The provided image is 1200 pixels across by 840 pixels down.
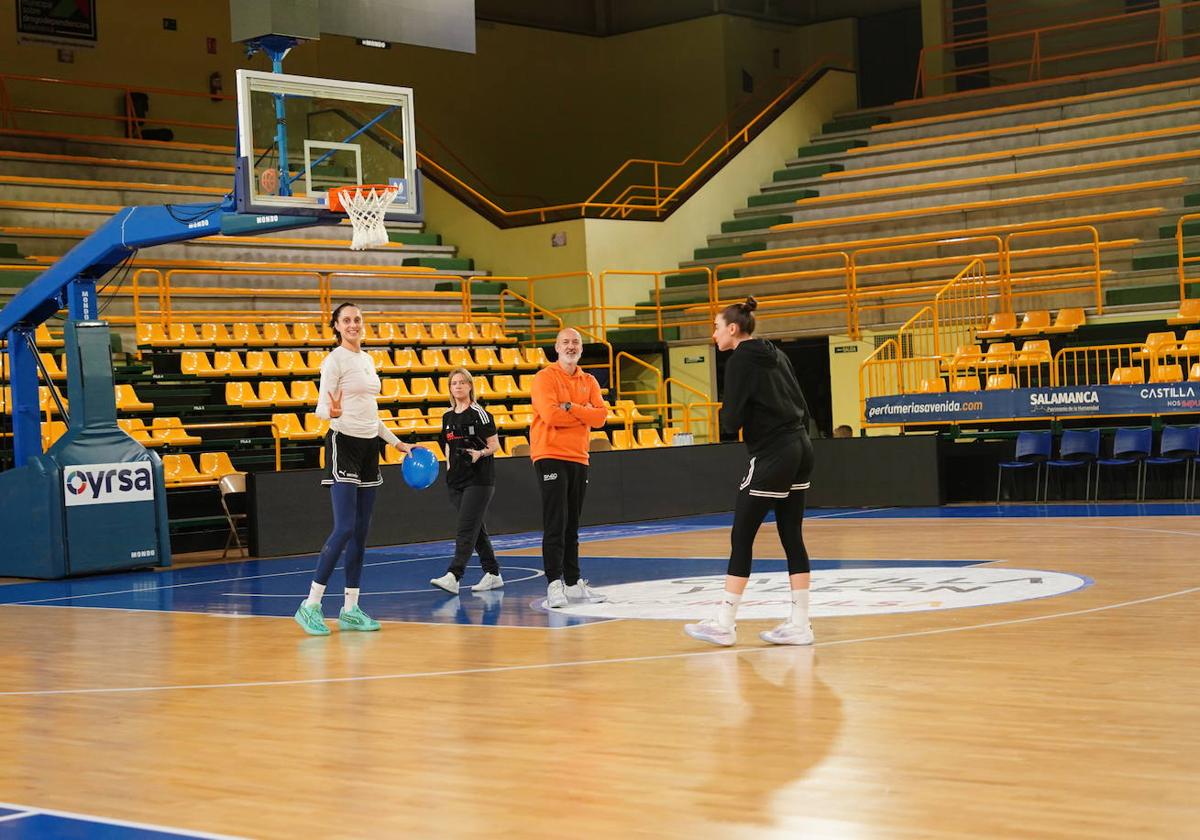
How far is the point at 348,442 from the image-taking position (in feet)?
30.3

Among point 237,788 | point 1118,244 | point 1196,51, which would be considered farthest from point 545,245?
point 237,788

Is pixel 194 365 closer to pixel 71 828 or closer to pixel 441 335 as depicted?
pixel 441 335

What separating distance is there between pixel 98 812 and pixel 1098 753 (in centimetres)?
333

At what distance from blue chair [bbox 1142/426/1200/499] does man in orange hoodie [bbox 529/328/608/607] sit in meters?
9.57

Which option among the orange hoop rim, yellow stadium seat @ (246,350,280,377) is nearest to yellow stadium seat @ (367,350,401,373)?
yellow stadium seat @ (246,350,280,377)

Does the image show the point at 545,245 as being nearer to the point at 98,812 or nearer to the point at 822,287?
the point at 822,287

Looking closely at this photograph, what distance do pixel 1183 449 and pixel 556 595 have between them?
10.0 m

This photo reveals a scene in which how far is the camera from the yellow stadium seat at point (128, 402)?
18141mm

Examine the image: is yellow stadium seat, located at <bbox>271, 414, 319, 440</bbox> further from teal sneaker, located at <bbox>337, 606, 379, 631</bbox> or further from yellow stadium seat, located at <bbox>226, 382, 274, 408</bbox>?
teal sneaker, located at <bbox>337, 606, 379, 631</bbox>

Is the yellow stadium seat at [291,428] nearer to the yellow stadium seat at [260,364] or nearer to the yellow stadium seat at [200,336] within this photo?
the yellow stadium seat at [260,364]

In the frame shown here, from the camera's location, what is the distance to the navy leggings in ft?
30.3

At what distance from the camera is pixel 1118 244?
22734mm

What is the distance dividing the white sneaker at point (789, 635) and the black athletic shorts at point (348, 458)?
8.18 feet

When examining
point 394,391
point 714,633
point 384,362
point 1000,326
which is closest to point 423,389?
point 394,391
